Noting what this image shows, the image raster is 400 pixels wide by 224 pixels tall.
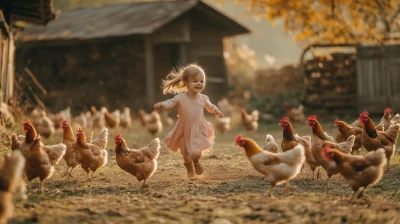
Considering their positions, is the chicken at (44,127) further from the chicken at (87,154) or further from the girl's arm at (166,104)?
the girl's arm at (166,104)

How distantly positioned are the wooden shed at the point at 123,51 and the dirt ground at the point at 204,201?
12.9 m

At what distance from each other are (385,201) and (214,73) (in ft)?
63.4

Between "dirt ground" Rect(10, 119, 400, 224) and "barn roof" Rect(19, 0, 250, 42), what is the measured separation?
484 inches

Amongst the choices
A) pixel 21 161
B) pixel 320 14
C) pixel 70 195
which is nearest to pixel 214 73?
pixel 320 14

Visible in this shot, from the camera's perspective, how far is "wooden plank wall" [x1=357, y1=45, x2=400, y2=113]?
59.3 ft

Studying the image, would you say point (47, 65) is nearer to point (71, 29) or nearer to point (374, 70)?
point (71, 29)

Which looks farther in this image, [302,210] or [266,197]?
[266,197]

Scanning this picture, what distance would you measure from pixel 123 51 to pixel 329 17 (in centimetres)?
814

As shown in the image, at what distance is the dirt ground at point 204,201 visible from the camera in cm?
563

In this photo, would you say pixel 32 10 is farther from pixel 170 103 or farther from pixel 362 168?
pixel 362 168

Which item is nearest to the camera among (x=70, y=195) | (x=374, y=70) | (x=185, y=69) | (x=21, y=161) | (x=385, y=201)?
(x=21, y=161)

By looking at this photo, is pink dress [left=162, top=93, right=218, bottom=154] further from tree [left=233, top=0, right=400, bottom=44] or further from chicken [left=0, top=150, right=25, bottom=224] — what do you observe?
tree [left=233, top=0, right=400, bottom=44]

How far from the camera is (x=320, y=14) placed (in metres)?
21.7

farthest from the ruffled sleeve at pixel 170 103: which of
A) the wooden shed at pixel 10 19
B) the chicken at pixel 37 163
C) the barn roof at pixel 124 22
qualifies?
the barn roof at pixel 124 22
